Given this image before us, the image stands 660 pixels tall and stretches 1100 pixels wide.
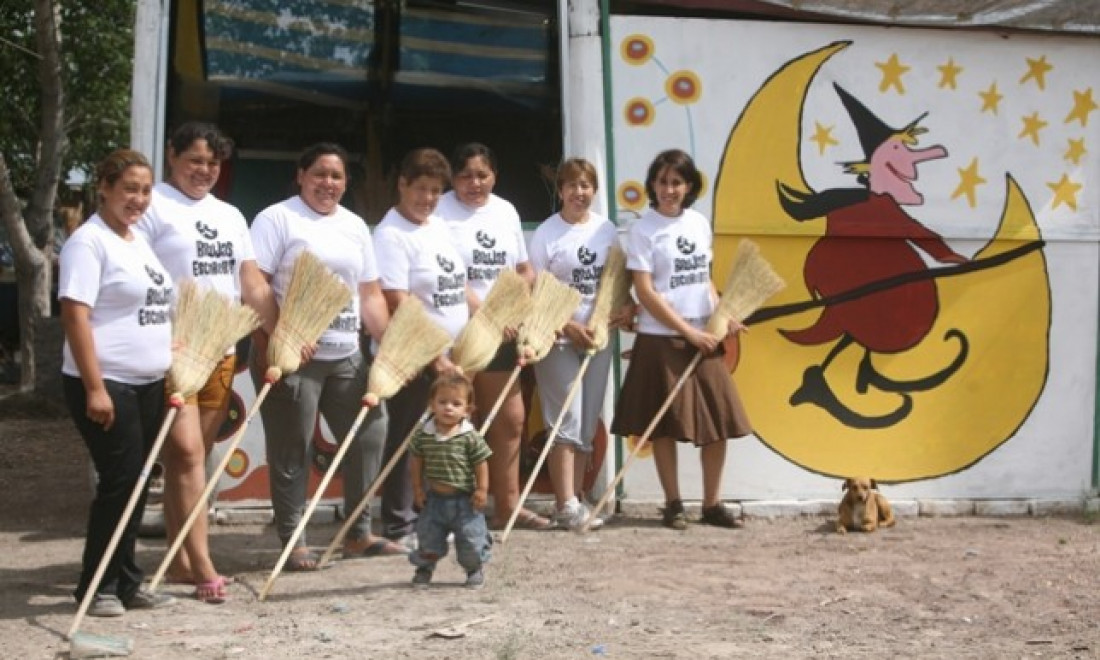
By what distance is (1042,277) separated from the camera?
8.70 m

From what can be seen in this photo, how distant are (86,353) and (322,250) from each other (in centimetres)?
128

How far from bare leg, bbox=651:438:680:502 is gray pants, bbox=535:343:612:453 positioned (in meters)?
0.32

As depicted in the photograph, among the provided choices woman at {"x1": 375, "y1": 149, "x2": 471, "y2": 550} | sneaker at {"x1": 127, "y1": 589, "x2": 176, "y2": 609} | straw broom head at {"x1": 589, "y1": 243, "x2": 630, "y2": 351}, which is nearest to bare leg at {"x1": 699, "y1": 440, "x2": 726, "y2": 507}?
straw broom head at {"x1": 589, "y1": 243, "x2": 630, "y2": 351}

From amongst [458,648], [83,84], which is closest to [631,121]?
[458,648]

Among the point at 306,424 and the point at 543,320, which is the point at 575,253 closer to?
the point at 543,320

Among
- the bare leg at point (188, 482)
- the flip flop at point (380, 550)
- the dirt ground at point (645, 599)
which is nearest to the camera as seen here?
the dirt ground at point (645, 599)

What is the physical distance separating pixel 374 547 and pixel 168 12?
266 cm

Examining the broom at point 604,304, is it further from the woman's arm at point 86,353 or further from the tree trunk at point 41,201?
the tree trunk at point 41,201

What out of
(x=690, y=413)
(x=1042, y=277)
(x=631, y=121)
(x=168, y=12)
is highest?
(x=168, y=12)

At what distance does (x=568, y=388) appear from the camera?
797cm

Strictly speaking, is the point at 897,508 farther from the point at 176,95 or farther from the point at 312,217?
the point at 176,95

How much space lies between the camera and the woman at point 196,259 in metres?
6.36

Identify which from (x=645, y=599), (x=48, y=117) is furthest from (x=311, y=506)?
(x=48, y=117)

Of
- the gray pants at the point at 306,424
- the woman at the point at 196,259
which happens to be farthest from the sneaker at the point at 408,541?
the woman at the point at 196,259
